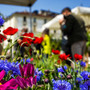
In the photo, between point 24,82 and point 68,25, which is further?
point 68,25

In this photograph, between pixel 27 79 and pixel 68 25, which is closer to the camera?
pixel 27 79

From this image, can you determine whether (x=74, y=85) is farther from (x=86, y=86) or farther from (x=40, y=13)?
(x=40, y=13)

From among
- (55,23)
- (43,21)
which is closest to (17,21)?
(43,21)

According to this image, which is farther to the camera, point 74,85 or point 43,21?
point 43,21

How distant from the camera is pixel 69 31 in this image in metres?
2.39

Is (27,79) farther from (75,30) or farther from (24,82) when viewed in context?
(75,30)

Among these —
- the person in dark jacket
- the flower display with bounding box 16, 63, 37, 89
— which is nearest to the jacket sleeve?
the person in dark jacket

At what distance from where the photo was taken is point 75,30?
2.37 metres

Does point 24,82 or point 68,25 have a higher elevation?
point 68,25

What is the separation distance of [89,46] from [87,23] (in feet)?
2.24

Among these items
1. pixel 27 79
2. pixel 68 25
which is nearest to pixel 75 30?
pixel 68 25

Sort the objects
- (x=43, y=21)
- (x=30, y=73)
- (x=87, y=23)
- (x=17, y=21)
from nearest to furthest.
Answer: (x=30, y=73) → (x=87, y=23) → (x=17, y=21) → (x=43, y=21)

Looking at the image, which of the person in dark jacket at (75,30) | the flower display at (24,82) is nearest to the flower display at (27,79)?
the flower display at (24,82)

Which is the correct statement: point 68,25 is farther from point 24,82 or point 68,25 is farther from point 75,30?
point 24,82
